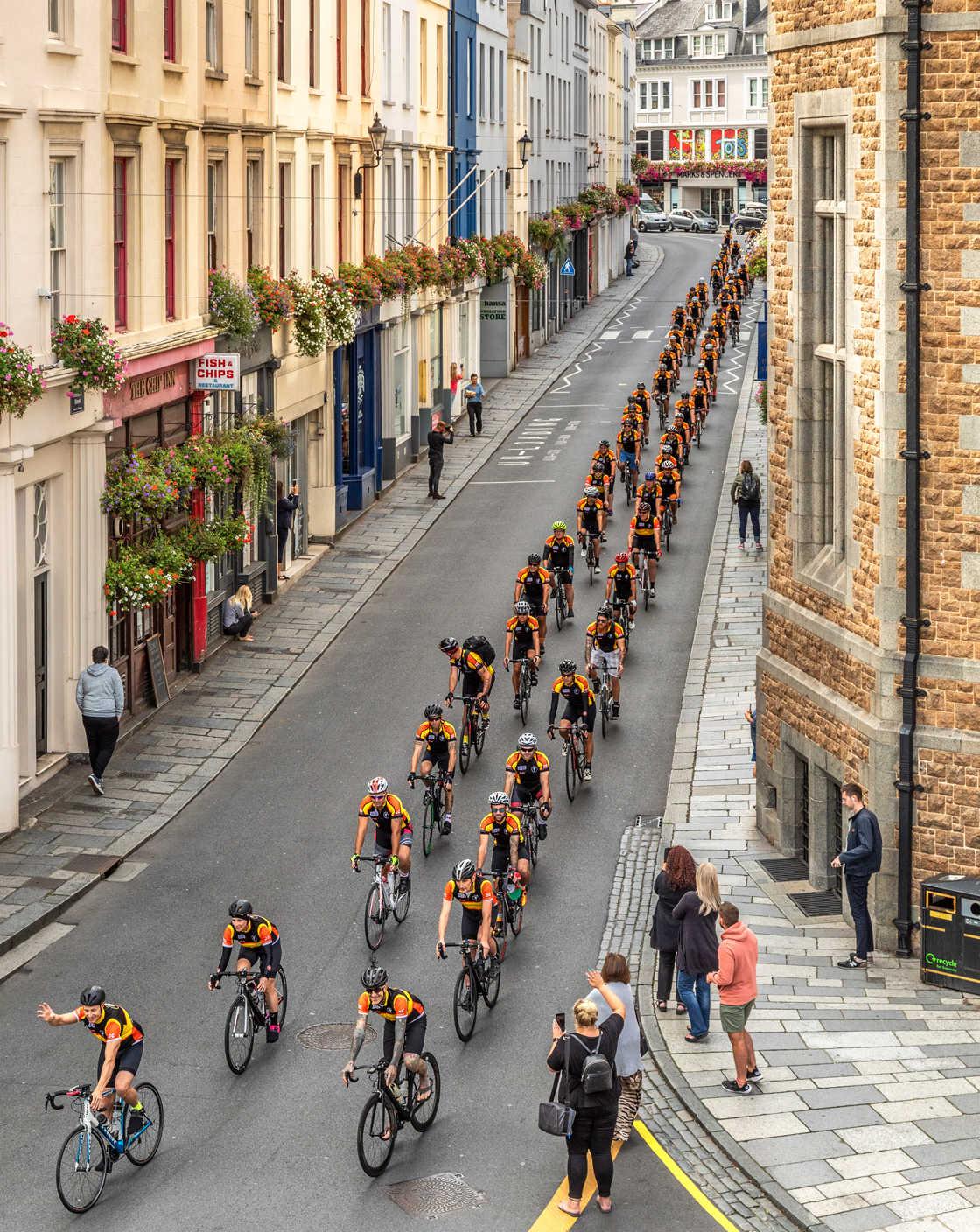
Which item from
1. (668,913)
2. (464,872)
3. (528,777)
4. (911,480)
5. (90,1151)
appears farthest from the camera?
(528,777)

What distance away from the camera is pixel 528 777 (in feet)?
63.6

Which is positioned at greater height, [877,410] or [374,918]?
[877,410]

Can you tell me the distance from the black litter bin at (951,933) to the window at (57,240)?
12303mm

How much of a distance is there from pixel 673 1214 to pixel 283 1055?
12.9 ft

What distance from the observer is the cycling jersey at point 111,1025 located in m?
12.5

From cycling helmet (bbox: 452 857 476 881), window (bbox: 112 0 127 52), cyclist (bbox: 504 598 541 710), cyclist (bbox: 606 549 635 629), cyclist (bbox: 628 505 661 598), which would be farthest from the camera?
cyclist (bbox: 628 505 661 598)

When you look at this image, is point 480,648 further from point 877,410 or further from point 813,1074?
point 813,1074

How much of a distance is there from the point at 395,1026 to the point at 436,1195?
48.9 inches

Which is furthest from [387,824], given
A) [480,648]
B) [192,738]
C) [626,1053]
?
[192,738]

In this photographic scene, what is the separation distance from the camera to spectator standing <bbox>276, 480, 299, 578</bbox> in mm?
32938

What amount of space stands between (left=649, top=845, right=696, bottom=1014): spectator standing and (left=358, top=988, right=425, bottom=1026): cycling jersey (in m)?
2.91

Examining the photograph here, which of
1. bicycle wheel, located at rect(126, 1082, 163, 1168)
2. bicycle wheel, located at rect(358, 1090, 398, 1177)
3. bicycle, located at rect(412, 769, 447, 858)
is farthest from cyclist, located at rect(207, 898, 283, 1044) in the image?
bicycle, located at rect(412, 769, 447, 858)

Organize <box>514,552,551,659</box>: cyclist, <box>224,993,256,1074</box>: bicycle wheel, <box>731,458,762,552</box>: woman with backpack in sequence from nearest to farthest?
<box>224,993,256,1074</box>: bicycle wheel → <box>514,552,551,659</box>: cyclist → <box>731,458,762,552</box>: woman with backpack

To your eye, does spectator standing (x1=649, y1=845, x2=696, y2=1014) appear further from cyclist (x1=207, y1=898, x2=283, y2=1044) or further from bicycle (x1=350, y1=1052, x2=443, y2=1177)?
cyclist (x1=207, y1=898, x2=283, y2=1044)
